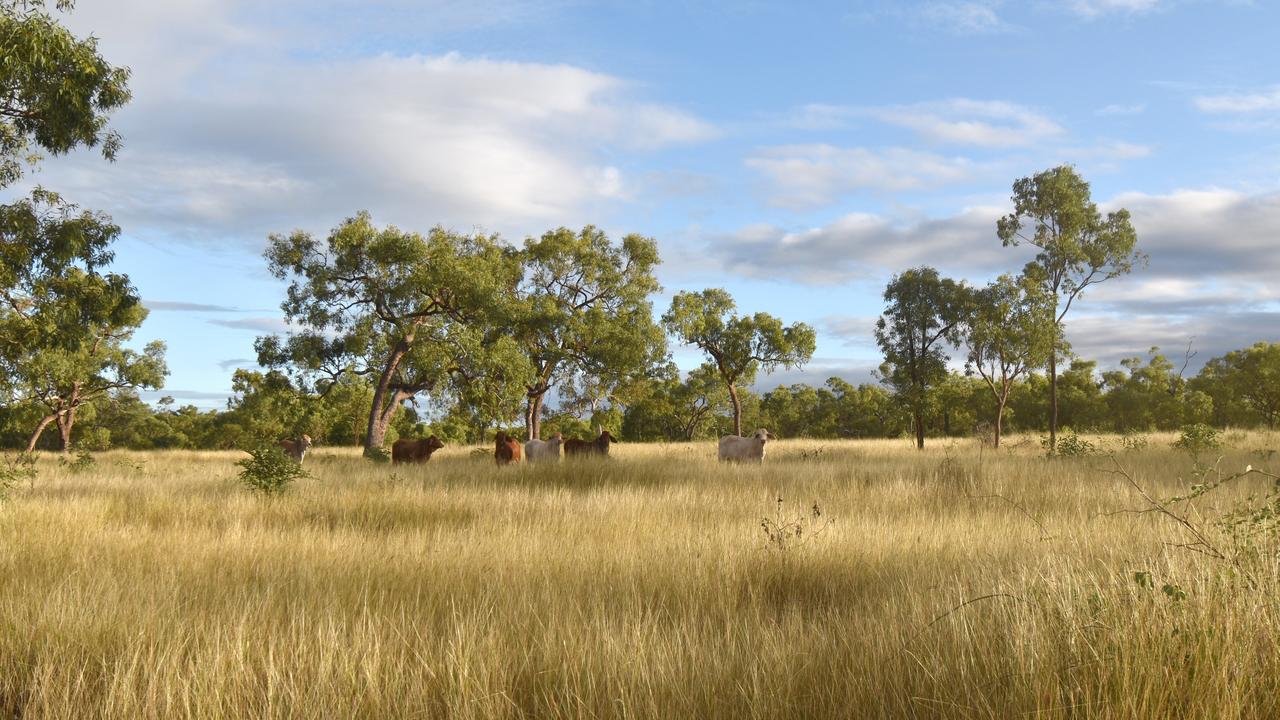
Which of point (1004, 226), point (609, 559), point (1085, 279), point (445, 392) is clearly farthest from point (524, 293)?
point (609, 559)

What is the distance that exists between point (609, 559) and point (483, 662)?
2499mm

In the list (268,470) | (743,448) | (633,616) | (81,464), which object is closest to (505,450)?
(743,448)

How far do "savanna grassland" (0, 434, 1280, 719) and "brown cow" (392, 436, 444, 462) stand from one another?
11271mm

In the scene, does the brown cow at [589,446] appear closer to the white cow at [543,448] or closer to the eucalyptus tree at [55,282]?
the white cow at [543,448]

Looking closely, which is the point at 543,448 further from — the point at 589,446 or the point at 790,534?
the point at 790,534

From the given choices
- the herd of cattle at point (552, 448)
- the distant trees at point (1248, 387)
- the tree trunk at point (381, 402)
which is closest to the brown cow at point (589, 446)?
the herd of cattle at point (552, 448)

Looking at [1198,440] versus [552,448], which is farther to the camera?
[1198,440]

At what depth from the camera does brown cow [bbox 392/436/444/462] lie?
806 inches

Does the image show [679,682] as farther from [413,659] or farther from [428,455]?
[428,455]

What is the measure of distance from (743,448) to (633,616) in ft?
49.4

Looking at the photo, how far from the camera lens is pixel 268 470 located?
1187cm

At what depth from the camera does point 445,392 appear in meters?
29.0

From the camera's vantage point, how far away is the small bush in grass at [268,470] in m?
11.6

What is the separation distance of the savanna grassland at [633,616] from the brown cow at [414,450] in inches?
444
